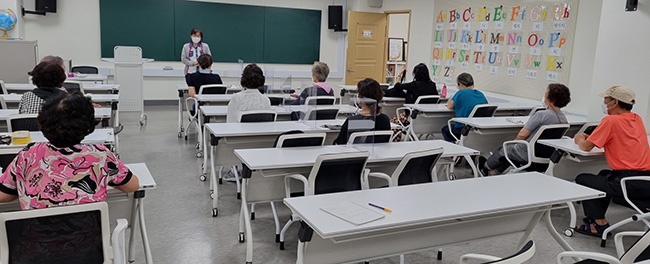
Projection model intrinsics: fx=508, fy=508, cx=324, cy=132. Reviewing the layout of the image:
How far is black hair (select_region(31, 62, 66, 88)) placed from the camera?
158 inches

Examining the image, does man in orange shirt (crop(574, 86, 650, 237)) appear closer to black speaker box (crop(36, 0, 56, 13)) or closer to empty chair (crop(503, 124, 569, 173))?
empty chair (crop(503, 124, 569, 173))

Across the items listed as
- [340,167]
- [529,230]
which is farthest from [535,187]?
[340,167]

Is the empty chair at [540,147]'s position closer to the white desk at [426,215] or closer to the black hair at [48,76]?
the white desk at [426,215]

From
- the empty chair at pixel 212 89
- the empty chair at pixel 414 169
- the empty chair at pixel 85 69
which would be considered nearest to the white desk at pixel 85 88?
the empty chair at pixel 212 89

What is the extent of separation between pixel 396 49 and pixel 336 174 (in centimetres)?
942

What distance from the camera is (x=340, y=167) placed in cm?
319

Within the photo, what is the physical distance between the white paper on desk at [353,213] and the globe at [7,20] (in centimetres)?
789

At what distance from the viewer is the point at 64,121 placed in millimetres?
2107

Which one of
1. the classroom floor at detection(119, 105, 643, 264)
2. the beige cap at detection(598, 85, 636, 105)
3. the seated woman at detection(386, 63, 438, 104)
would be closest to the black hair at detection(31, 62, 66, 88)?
the classroom floor at detection(119, 105, 643, 264)

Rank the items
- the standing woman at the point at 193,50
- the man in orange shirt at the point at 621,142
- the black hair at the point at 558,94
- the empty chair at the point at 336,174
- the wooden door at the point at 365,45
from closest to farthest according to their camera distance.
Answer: the empty chair at the point at 336,174 → the man in orange shirt at the point at 621,142 → the black hair at the point at 558,94 → the standing woman at the point at 193,50 → the wooden door at the point at 365,45

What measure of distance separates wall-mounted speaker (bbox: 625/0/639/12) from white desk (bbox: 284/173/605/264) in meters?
3.15

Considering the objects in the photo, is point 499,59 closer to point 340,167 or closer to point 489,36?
point 489,36

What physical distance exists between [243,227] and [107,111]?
6.46 feet

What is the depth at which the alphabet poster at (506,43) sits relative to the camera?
712cm
